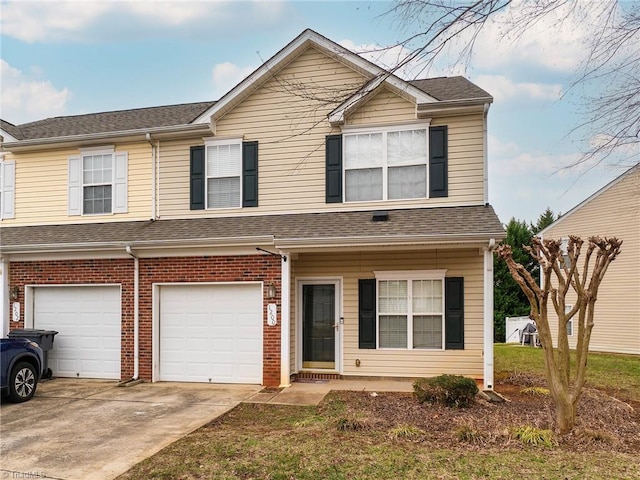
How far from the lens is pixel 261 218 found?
11.0 m

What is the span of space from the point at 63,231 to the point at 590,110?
10958 millimetres

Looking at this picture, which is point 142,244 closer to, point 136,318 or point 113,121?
point 136,318

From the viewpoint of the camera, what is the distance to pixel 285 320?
9.87 m

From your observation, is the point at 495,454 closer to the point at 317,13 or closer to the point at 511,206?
the point at 317,13

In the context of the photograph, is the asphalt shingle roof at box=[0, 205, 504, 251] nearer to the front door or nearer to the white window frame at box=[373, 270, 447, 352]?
the white window frame at box=[373, 270, 447, 352]

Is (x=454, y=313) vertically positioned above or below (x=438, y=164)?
below

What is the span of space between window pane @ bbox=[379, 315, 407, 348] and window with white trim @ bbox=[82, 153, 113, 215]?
7.02 meters

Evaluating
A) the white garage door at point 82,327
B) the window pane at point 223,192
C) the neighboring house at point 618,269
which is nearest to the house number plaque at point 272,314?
the window pane at point 223,192

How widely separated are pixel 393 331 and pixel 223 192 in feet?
16.0

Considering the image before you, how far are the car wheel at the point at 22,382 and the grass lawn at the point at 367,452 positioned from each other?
3799 millimetres

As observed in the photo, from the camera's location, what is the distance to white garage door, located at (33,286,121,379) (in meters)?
11.0

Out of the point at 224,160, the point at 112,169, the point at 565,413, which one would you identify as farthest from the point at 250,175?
the point at 565,413

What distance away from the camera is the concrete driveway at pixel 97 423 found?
566cm

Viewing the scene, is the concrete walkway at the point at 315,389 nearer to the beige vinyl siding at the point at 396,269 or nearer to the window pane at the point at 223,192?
the beige vinyl siding at the point at 396,269
